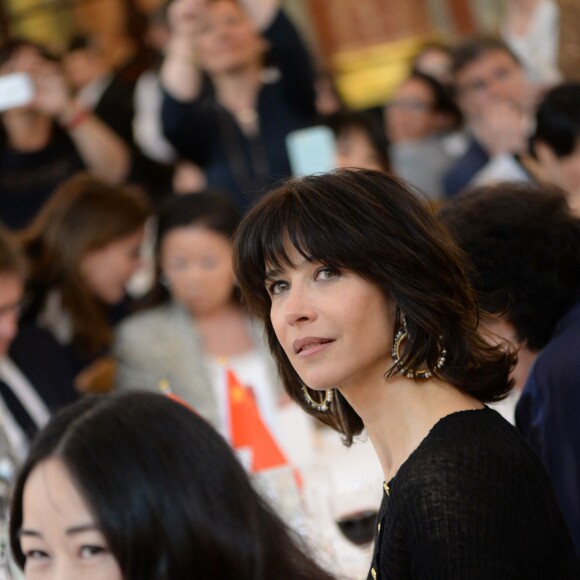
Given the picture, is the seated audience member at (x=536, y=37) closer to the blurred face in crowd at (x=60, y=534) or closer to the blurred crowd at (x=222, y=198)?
the blurred crowd at (x=222, y=198)

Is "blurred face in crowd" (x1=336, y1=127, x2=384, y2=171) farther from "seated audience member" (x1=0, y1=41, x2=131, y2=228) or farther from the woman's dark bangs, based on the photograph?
the woman's dark bangs

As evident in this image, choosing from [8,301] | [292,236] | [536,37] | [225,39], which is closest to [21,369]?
[8,301]

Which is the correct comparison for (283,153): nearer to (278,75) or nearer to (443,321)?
(278,75)

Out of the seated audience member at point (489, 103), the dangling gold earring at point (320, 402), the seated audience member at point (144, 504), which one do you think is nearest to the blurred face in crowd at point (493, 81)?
the seated audience member at point (489, 103)

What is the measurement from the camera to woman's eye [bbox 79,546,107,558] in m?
1.26

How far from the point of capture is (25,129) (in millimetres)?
4156

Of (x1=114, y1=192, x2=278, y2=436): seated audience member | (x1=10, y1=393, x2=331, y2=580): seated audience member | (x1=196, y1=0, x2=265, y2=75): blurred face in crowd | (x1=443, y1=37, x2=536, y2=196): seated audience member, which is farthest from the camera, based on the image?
(x1=443, y1=37, x2=536, y2=196): seated audience member

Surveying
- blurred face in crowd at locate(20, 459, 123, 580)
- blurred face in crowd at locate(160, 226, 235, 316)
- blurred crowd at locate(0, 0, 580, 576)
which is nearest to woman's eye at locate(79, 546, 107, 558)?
blurred face in crowd at locate(20, 459, 123, 580)

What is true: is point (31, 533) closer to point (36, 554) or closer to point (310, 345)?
point (36, 554)

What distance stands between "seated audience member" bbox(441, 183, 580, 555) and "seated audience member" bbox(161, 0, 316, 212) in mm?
2062

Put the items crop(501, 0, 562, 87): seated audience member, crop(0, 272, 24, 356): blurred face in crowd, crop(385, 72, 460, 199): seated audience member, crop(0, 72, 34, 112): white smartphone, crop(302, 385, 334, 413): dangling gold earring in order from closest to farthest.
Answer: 1. crop(302, 385, 334, 413): dangling gold earring
2. crop(0, 272, 24, 356): blurred face in crowd
3. crop(0, 72, 34, 112): white smartphone
4. crop(501, 0, 562, 87): seated audience member
5. crop(385, 72, 460, 199): seated audience member

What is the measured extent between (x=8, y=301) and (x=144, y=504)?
1782 mm

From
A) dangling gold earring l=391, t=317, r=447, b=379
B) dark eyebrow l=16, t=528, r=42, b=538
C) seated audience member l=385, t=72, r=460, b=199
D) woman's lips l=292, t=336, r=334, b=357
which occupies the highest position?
dark eyebrow l=16, t=528, r=42, b=538

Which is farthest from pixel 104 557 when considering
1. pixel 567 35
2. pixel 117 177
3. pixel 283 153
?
pixel 567 35
